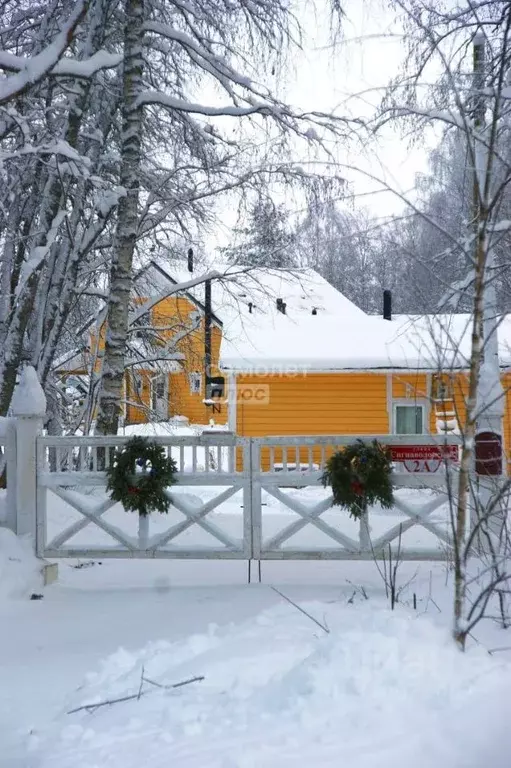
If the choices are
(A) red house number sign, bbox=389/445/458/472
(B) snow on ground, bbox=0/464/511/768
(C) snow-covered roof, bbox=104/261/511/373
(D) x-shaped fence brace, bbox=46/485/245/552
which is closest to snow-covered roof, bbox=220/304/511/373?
(C) snow-covered roof, bbox=104/261/511/373

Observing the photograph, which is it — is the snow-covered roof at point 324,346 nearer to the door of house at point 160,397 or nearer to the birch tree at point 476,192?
the door of house at point 160,397

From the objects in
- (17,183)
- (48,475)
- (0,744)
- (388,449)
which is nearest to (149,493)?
(48,475)

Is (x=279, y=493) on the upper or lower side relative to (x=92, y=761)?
upper

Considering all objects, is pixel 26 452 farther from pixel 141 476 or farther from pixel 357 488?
pixel 357 488

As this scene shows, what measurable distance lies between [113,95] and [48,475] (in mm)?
6097

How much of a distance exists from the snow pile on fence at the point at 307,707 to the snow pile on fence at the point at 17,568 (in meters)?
1.90

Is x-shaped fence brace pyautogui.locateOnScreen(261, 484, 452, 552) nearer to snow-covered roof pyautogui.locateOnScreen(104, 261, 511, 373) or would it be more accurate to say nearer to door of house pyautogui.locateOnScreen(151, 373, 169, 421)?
door of house pyautogui.locateOnScreen(151, 373, 169, 421)

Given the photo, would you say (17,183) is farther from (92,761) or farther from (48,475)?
(92,761)

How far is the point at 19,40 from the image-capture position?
9281 mm

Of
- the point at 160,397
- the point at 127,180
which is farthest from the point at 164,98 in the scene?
the point at 160,397

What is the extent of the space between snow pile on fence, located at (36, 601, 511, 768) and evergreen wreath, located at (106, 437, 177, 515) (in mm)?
2111

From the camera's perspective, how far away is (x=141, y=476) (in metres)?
6.15

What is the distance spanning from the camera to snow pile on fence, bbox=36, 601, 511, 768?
288 cm

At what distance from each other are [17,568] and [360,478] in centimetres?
300
